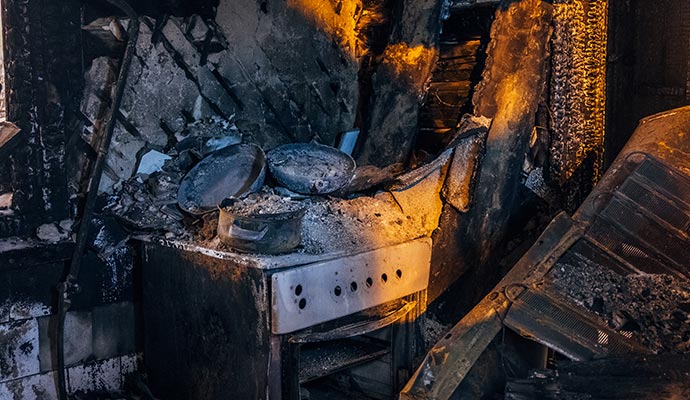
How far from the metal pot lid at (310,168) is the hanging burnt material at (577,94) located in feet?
5.51

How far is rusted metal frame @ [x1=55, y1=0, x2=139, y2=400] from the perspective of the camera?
169 inches

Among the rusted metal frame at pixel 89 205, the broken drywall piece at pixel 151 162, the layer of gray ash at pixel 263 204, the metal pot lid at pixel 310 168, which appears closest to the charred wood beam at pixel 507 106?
the metal pot lid at pixel 310 168

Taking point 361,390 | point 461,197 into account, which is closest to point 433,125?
point 461,197

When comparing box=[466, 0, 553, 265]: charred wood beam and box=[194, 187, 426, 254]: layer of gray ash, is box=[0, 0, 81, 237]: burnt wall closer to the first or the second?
box=[194, 187, 426, 254]: layer of gray ash

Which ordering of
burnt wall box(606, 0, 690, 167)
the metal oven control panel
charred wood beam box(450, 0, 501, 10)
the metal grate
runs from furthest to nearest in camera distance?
burnt wall box(606, 0, 690, 167)
charred wood beam box(450, 0, 501, 10)
the metal grate
the metal oven control panel

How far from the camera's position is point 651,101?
6.35 m

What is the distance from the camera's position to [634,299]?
405 centimetres

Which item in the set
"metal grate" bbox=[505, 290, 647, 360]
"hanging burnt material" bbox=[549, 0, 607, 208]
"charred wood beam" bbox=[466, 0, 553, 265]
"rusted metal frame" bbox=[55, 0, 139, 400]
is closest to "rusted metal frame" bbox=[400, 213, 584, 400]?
"metal grate" bbox=[505, 290, 647, 360]

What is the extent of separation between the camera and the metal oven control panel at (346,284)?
3775 mm

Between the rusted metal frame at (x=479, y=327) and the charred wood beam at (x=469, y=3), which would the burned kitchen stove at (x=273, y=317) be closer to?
the rusted metal frame at (x=479, y=327)

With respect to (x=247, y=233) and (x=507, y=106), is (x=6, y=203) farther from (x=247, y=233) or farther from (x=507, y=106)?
(x=507, y=106)

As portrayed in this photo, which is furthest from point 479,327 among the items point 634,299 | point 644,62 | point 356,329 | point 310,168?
point 644,62

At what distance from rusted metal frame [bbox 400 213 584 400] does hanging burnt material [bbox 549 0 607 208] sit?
1.06 meters

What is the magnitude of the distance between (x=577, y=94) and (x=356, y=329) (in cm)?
262
